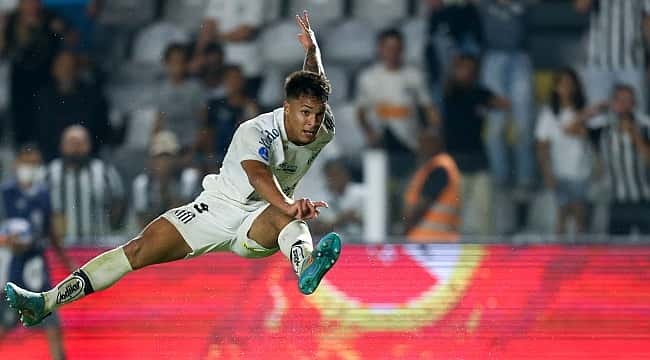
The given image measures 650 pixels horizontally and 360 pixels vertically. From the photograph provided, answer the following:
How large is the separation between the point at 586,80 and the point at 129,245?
5863 mm

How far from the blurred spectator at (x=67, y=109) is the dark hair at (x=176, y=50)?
678 millimetres

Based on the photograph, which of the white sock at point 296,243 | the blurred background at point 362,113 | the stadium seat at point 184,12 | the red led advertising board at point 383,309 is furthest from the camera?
the stadium seat at point 184,12

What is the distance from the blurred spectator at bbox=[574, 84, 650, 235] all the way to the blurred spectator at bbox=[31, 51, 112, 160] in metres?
4.12

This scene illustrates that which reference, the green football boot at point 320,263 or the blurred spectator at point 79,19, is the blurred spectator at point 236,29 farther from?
the green football boot at point 320,263

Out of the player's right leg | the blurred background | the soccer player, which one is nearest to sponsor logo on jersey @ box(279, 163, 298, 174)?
the soccer player

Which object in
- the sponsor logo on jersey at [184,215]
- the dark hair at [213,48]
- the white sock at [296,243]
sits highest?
the dark hair at [213,48]

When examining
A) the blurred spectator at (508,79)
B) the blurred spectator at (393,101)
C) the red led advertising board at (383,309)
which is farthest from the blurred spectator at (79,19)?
the red led advertising board at (383,309)

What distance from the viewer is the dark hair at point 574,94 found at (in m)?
10.8

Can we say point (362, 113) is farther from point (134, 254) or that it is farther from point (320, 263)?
point (320, 263)

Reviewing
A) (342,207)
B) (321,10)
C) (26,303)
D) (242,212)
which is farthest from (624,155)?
(26,303)

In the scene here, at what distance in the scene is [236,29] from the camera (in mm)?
11273

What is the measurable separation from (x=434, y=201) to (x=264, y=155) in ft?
15.4

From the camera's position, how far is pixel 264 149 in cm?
585

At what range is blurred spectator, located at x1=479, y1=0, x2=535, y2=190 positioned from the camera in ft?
34.7
